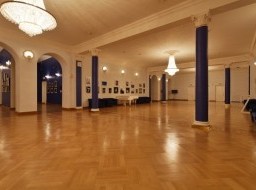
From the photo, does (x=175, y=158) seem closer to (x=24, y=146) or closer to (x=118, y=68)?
(x=24, y=146)

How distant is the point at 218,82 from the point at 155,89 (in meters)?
6.95

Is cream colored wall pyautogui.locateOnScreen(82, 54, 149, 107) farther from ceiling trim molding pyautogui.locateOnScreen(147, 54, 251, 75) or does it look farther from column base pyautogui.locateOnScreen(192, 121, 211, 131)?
column base pyautogui.locateOnScreen(192, 121, 211, 131)

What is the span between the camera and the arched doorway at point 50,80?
14742 mm

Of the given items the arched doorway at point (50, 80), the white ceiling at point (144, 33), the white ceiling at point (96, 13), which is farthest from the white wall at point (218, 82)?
the white ceiling at point (96, 13)

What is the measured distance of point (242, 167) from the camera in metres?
2.54

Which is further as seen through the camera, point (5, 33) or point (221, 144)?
point (5, 33)

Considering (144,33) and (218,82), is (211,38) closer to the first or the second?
(144,33)

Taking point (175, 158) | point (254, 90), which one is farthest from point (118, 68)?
point (175, 158)

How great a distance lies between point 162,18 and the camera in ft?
19.9

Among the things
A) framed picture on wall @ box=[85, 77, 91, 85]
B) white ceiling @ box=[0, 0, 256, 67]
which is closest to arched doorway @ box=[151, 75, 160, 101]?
white ceiling @ box=[0, 0, 256, 67]

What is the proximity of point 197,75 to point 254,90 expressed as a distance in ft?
26.1

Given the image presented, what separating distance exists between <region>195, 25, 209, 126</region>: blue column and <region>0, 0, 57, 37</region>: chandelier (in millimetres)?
4010

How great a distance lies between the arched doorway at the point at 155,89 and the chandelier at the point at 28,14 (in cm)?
1673

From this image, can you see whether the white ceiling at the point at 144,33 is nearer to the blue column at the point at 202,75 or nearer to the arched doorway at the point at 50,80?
the blue column at the point at 202,75
